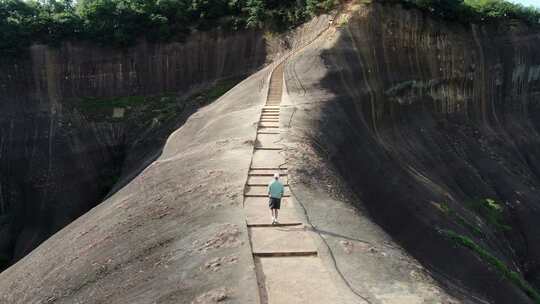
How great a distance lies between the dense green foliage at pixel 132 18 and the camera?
106ft

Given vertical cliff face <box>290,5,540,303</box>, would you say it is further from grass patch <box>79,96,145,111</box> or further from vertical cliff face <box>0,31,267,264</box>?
grass patch <box>79,96,145,111</box>

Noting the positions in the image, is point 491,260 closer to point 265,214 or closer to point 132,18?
point 265,214

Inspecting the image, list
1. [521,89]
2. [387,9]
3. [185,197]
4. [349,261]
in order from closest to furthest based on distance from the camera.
A: [349,261] < [185,197] < [387,9] < [521,89]

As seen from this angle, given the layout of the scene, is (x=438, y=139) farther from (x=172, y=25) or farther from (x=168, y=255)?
(x=168, y=255)

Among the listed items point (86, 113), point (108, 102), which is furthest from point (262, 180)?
point (108, 102)

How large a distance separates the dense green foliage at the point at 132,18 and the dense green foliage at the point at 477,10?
21.3 ft

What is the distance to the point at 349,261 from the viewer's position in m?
10.8

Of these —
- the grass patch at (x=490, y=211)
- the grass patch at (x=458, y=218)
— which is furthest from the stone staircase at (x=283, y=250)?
the grass patch at (x=490, y=211)

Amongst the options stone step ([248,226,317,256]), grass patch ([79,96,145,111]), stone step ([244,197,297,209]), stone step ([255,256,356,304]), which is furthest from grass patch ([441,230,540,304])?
grass patch ([79,96,145,111])

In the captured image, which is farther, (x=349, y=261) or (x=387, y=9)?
(x=387, y=9)

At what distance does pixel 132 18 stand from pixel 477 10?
841 inches

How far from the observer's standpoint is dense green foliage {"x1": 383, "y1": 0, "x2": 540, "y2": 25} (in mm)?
34375

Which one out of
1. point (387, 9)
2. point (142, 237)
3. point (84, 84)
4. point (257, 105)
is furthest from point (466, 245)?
point (84, 84)

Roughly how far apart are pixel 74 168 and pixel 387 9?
61.8 feet
